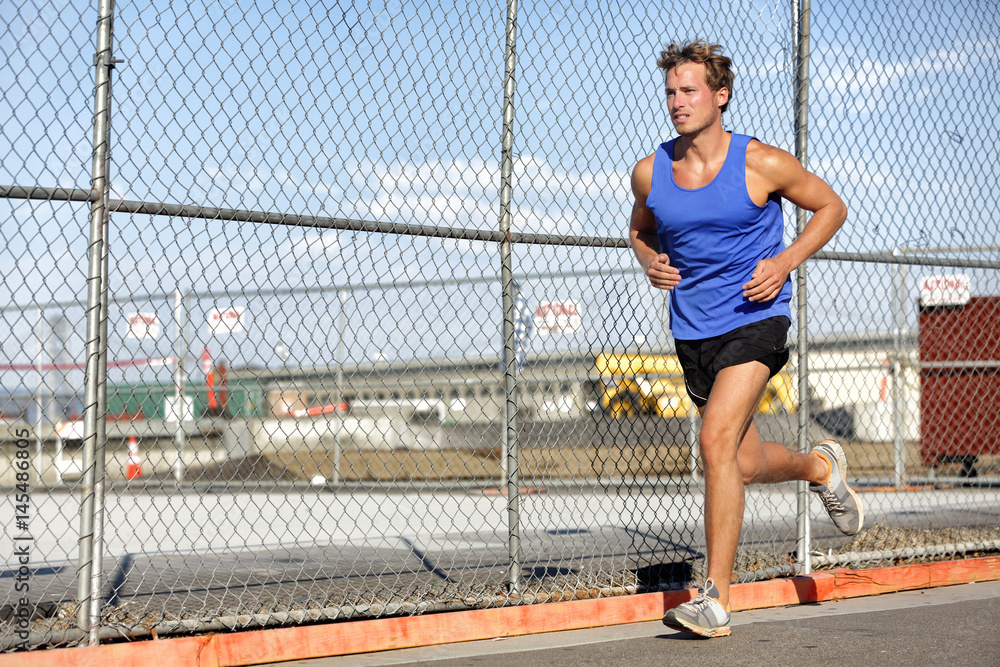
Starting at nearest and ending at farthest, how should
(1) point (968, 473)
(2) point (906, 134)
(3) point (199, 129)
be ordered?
(3) point (199, 129) → (2) point (906, 134) → (1) point (968, 473)

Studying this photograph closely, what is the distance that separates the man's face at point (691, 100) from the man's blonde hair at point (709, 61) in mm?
21

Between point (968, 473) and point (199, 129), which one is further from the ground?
point (199, 129)

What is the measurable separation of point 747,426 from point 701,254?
2.25 feet

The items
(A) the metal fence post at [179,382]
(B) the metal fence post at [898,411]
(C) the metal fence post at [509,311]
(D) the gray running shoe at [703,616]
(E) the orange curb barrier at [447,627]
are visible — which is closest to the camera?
(E) the orange curb barrier at [447,627]

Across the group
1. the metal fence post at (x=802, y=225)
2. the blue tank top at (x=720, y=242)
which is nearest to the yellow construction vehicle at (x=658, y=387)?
the metal fence post at (x=802, y=225)

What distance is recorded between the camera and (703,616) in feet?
11.4

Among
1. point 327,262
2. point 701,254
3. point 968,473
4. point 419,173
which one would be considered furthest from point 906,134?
point 968,473

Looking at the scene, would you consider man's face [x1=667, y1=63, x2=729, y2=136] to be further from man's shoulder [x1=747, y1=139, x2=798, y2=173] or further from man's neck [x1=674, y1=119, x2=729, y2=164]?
man's shoulder [x1=747, y1=139, x2=798, y2=173]

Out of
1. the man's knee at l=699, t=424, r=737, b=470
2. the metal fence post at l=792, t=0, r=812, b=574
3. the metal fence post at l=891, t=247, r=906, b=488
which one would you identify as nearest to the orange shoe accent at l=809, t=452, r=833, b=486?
the metal fence post at l=792, t=0, r=812, b=574

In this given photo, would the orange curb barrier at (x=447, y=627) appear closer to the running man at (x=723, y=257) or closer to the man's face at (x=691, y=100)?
the running man at (x=723, y=257)

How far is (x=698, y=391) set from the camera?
3.99 m

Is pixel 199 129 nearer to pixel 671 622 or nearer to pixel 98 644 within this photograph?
pixel 98 644

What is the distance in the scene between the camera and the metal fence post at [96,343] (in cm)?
324

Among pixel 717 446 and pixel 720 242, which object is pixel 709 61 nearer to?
pixel 720 242
